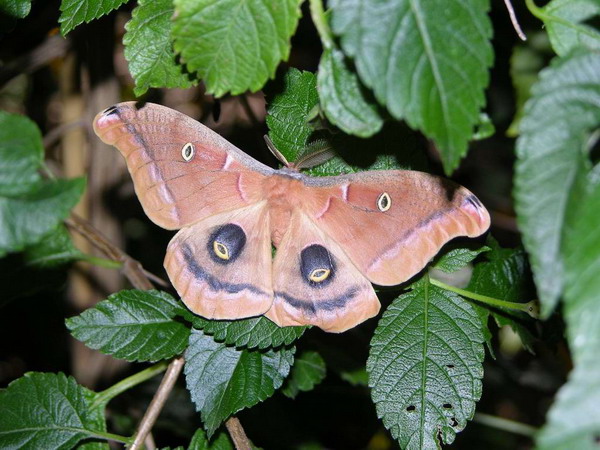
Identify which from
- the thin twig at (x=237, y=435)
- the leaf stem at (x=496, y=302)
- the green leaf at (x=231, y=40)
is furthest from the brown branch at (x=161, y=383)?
the green leaf at (x=231, y=40)

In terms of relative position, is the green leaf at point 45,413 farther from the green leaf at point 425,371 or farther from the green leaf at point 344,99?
the green leaf at point 344,99

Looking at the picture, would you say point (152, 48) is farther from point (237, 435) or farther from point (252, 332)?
point (237, 435)

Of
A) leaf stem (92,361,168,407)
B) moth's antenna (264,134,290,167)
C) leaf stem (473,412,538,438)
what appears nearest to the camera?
moth's antenna (264,134,290,167)

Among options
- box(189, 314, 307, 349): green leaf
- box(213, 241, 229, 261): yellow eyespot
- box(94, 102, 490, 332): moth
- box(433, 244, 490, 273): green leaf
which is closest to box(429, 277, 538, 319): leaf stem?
box(433, 244, 490, 273): green leaf

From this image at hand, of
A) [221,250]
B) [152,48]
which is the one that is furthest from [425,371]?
[152,48]

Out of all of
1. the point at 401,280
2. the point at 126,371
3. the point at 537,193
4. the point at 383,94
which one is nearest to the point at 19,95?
the point at 126,371

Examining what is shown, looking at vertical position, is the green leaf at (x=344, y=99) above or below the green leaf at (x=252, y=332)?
above

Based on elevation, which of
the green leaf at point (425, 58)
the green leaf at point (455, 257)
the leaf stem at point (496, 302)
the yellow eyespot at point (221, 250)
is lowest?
the leaf stem at point (496, 302)

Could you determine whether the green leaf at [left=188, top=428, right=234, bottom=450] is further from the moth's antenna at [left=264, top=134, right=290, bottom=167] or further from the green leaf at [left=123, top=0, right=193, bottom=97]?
the green leaf at [left=123, top=0, right=193, bottom=97]
